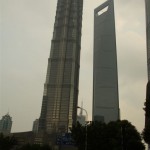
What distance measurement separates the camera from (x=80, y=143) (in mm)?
76062

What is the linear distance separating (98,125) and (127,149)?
35.1ft

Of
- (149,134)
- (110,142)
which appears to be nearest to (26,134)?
(110,142)

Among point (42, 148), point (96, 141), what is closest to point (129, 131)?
point (96, 141)

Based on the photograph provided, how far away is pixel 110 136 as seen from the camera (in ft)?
247

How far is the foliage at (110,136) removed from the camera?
231 feet

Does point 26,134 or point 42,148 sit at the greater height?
point 26,134

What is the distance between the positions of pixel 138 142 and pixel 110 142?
21.1 ft

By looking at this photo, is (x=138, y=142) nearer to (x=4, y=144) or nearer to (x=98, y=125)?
(x=98, y=125)

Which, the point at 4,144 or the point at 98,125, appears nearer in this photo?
the point at 98,125

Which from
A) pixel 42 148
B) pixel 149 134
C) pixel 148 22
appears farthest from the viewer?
pixel 148 22

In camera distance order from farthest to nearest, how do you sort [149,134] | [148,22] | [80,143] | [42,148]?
[148,22] < [42,148] < [80,143] < [149,134]

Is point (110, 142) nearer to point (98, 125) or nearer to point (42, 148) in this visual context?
point (98, 125)

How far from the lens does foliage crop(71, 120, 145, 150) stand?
231ft

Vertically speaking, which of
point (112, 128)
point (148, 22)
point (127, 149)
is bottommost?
point (127, 149)
